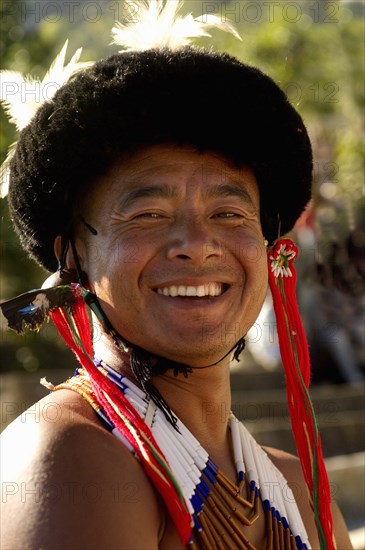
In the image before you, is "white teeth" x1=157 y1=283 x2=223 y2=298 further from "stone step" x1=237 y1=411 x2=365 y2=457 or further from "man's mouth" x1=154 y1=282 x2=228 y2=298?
"stone step" x1=237 y1=411 x2=365 y2=457

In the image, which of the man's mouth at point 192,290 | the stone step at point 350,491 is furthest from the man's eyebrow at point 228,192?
the stone step at point 350,491

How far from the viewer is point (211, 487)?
2.43 meters

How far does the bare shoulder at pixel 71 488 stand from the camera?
1925 millimetres

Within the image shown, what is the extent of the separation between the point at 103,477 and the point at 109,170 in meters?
0.86

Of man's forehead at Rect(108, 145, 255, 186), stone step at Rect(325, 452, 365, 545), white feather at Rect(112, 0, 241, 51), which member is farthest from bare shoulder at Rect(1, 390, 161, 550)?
stone step at Rect(325, 452, 365, 545)

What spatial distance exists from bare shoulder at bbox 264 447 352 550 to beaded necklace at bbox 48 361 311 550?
9cm

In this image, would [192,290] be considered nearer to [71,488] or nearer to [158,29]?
[71,488]

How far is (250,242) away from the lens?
8.18 ft

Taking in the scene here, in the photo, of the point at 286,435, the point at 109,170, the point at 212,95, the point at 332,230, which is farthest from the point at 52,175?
the point at 332,230

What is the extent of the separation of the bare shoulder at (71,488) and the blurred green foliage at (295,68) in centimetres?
558

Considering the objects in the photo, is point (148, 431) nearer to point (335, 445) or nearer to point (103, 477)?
point (103, 477)

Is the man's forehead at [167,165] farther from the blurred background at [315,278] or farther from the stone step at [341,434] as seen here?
the stone step at [341,434]

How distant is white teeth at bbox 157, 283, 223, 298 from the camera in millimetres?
2369

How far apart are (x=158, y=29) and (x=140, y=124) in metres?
0.38
